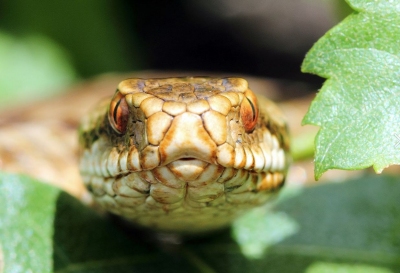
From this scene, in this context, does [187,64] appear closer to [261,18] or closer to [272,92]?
[261,18]

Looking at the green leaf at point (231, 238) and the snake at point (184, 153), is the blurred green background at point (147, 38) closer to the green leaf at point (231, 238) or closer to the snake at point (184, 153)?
the green leaf at point (231, 238)

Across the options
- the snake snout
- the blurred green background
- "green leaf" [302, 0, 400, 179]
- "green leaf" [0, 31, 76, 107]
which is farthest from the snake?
"green leaf" [0, 31, 76, 107]

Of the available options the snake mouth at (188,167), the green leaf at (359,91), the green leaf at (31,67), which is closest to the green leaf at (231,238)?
the snake mouth at (188,167)

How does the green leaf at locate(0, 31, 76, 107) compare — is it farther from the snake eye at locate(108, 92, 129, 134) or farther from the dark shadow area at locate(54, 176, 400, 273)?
the snake eye at locate(108, 92, 129, 134)

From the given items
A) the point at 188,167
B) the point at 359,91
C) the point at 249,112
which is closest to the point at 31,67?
the point at 249,112

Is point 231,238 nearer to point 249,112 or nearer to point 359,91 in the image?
point 249,112
